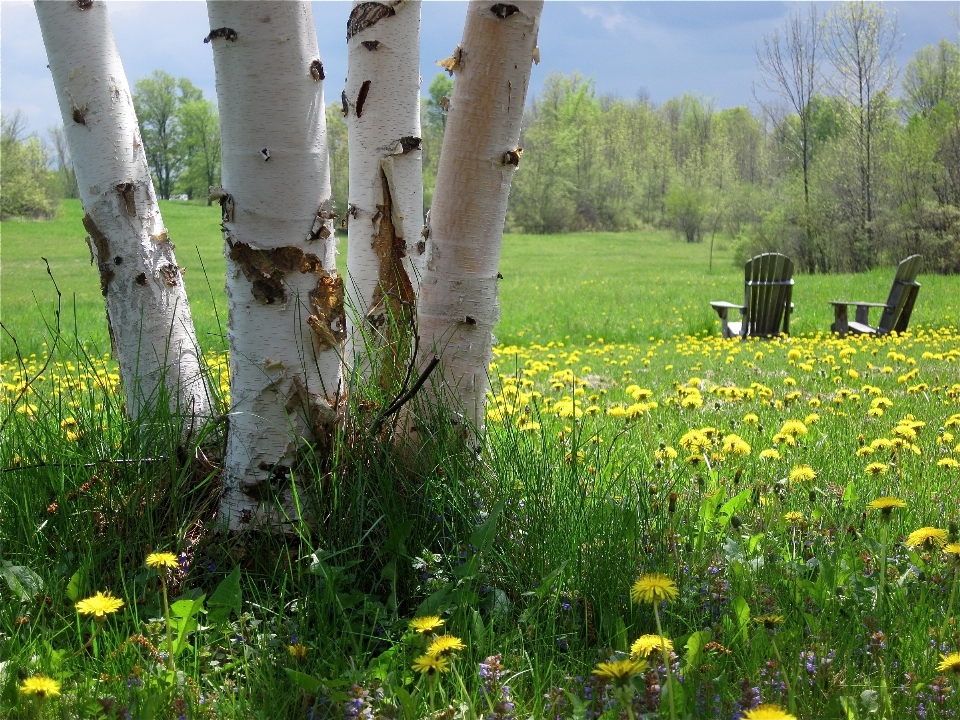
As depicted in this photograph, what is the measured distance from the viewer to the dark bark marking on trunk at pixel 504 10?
89.7 inches

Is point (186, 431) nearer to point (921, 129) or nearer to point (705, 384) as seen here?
point (705, 384)

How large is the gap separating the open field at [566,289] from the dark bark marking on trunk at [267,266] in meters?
0.23

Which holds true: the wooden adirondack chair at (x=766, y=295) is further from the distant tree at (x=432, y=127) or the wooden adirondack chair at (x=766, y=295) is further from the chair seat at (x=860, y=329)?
the distant tree at (x=432, y=127)

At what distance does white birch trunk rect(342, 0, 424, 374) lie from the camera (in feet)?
10.3

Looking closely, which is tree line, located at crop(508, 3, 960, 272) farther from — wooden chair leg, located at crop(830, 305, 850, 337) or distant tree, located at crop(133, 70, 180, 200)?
distant tree, located at crop(133, 70, 180, 200)

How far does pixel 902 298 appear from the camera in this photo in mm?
11734

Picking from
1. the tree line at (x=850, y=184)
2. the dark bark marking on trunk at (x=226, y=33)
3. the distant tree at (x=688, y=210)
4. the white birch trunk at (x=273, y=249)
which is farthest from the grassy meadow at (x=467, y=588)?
the distant tree at (x=688, y=210)

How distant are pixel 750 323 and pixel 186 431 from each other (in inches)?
426

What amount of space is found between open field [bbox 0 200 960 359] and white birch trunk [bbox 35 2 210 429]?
21 centimetres

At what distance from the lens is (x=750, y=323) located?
11969 mm

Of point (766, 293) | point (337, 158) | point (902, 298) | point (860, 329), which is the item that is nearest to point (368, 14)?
point (766, 293)

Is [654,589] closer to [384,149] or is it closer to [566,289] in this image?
[384,149]

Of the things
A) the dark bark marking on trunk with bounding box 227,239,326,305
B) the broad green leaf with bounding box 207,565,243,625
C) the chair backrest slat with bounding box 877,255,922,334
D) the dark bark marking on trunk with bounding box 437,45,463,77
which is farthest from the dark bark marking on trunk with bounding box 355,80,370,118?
the chair backrest slat with bounding box 877,255,922,334

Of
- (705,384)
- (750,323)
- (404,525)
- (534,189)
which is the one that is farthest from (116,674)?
(534,189)
